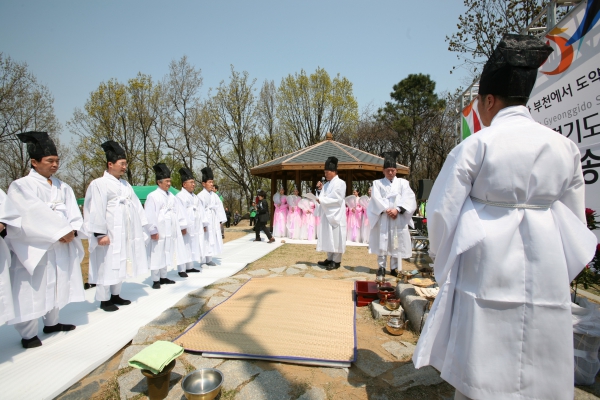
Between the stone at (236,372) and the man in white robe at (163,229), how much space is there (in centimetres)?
306

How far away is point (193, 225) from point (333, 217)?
3.00 meters

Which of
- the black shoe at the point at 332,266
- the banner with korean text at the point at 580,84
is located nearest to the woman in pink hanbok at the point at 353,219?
the black shoe at the point at 332,266

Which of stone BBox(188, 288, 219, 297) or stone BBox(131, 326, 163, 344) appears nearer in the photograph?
stone BBox(131, 326, 163, 344)

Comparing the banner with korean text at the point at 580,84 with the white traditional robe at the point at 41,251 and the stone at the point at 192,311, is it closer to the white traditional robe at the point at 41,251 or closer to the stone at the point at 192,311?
the stone at the point at 192,311

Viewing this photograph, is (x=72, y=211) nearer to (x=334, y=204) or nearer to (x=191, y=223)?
(x=191, y=223)

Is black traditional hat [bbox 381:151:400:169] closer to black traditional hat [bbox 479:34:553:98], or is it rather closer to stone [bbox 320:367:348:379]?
stone [bbox 320:367:348:379]

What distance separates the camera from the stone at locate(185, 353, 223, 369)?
2928mm

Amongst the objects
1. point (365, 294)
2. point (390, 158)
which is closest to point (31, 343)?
point (365, 294)

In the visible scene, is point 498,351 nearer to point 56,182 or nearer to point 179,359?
point 179,359

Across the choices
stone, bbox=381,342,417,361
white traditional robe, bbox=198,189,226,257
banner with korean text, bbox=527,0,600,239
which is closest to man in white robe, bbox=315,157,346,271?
white traditional robe, bbox=198,189,226,257

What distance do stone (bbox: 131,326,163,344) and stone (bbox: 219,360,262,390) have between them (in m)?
1.10

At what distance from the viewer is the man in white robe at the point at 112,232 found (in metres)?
4.20

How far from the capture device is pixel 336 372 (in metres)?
2.85

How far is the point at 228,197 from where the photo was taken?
119 feet
